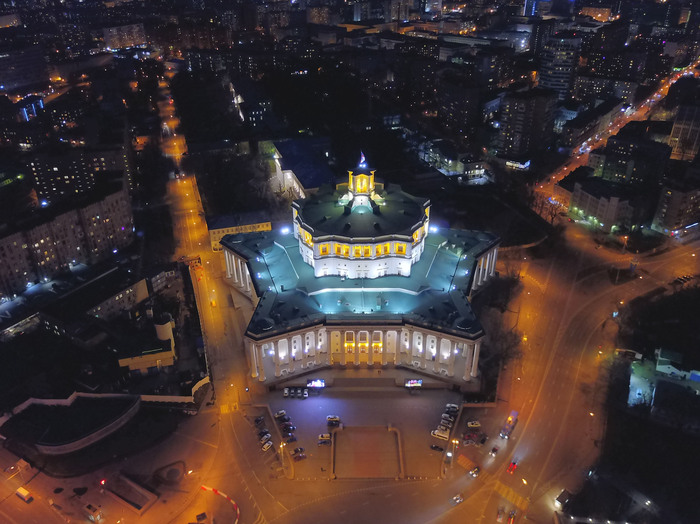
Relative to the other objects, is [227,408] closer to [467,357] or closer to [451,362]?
[451,362]

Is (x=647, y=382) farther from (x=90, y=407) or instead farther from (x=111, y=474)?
(x=90, y=407)

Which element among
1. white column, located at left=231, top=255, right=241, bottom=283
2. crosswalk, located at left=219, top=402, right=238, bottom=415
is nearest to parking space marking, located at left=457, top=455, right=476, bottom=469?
crosswalk, located at left=219, top=402, right=238, bottom=415

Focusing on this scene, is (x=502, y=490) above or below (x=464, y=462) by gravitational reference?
below

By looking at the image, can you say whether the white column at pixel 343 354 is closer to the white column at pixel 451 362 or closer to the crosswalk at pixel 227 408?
the white column at pixel 451 362

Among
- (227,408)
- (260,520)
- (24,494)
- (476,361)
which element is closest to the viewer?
(260,520)

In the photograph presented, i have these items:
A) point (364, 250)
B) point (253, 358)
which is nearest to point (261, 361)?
point (253, 358)

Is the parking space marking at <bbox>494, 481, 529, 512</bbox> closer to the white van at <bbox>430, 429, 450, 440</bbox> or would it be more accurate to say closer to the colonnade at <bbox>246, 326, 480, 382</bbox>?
the white van at <bbox>430, 429, 450, 440</bbox>
